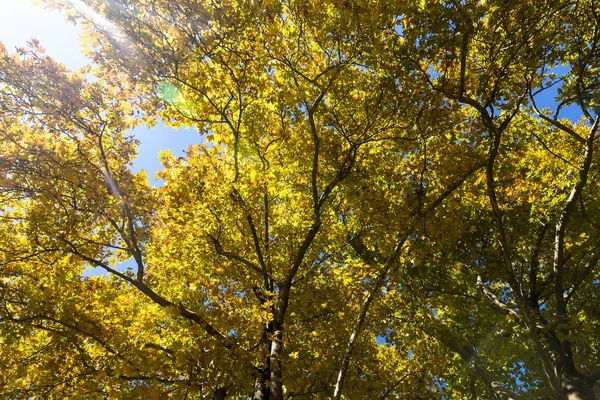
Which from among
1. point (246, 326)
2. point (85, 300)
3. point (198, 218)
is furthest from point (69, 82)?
point (246, 326)

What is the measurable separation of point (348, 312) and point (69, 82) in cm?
761

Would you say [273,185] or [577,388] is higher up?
[273,185]

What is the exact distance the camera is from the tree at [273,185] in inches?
218

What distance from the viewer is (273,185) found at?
8.04m

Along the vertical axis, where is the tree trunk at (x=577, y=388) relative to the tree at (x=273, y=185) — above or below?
below

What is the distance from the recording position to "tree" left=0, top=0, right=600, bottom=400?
18.2 feet

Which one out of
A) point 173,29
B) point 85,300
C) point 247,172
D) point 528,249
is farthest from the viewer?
point 528,249

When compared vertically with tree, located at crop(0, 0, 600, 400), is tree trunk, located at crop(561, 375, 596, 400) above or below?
below

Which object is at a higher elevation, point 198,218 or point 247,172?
point 247,172

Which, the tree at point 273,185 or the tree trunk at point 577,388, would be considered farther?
the tree trunk at point 577,388

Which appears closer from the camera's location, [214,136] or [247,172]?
[214,136]

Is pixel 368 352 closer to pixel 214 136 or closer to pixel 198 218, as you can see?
pixel 198 218

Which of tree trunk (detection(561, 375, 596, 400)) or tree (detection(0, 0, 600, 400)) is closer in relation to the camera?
tree (detection(0, 0, 600, 400))

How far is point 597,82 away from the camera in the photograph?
600 cm
